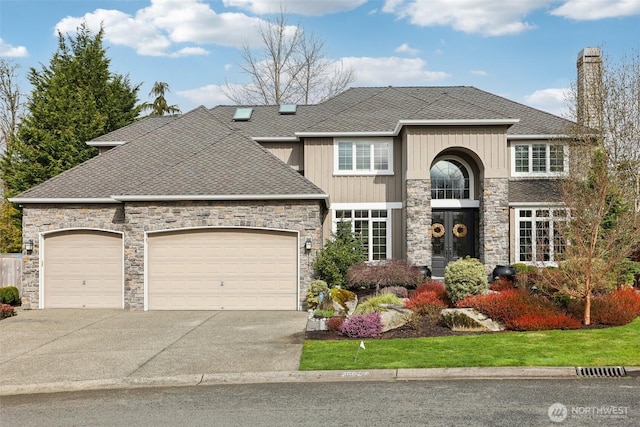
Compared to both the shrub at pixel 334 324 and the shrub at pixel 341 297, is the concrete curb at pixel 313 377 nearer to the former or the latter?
the shrub at pixel 334 324

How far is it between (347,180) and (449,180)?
150 inches

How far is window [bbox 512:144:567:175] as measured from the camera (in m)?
20.1

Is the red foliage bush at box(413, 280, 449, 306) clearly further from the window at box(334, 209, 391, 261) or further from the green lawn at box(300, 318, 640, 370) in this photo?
the window at box(334, 209, 391, 261)

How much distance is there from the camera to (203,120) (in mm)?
19547

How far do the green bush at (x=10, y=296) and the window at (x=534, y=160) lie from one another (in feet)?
58.0

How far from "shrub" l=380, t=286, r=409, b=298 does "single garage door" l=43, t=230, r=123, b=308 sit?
784 cm

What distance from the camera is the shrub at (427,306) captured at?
39.6ft

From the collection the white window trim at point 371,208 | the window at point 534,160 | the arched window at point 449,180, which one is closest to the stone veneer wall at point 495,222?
the arched window at point 449,180

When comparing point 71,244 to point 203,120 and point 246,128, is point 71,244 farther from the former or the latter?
point 246,128

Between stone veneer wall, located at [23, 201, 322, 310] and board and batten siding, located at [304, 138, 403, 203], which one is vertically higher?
board and batten siding, located at [304, 138, 403, 203]

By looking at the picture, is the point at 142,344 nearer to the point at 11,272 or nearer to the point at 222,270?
the point at 222,270

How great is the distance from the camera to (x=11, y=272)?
1847cm

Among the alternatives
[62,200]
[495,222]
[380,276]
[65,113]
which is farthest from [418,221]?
[65,113]

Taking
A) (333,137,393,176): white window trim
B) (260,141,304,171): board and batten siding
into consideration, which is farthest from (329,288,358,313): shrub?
(260,141,304,171): board and batten siding
